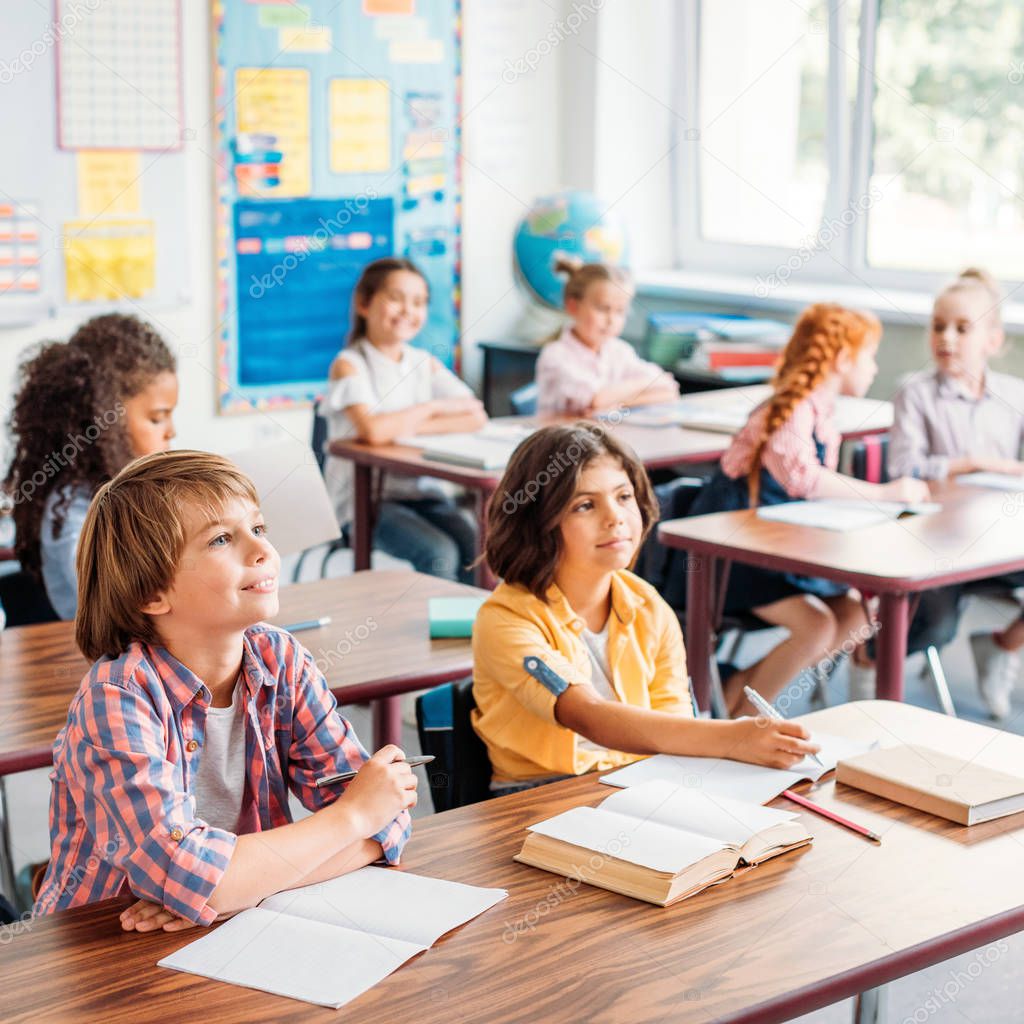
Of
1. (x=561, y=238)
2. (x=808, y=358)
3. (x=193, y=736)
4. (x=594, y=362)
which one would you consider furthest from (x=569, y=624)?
(x=561, y=238)

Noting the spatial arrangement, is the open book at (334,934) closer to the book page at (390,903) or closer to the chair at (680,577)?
the book page at (390,903)

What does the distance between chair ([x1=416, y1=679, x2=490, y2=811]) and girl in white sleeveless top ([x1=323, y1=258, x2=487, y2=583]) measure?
6.57 feet

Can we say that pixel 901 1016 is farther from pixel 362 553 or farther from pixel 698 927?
pixel 362 553

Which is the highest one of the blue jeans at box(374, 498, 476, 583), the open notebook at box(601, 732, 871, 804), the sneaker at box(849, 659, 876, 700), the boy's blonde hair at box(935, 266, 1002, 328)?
the boy's blonde hair at box(935, 266, 1002, 328)

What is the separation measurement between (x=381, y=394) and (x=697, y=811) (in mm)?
2803

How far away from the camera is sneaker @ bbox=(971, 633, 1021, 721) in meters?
3.88

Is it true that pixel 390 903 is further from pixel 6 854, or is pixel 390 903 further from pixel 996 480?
pixel 996 480

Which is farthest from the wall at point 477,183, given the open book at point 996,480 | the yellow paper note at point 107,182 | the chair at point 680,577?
the open book at point 996,480

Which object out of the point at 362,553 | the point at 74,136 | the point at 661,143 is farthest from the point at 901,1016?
the point at 661,143

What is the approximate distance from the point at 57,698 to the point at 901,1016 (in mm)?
1362

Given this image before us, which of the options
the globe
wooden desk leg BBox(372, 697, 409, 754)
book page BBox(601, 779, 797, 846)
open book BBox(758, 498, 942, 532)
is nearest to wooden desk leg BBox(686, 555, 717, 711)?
open book BBox(758, 498, 942, 532)

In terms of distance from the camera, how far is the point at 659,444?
4.14 metres

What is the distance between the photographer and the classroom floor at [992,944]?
2.42m

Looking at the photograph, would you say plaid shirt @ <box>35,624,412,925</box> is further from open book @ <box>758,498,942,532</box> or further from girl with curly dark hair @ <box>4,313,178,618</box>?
open book @ <box>758,498,942,532</box>
